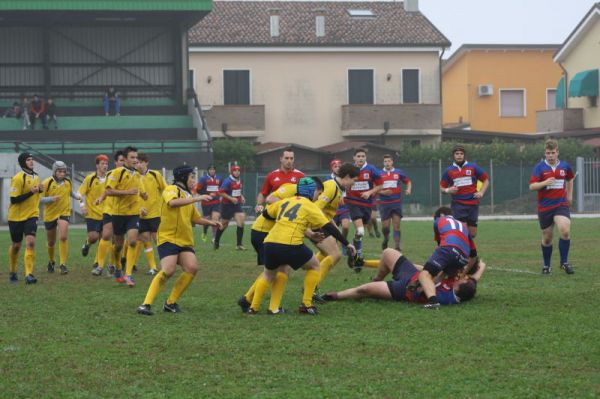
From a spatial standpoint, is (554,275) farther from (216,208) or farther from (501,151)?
(501,151)

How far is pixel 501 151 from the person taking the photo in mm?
50719

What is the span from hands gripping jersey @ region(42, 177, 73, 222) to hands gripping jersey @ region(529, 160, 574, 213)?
7.53m

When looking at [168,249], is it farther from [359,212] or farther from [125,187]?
[359,212]

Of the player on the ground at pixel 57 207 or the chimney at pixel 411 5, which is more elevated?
the chimney at pixel 411 5

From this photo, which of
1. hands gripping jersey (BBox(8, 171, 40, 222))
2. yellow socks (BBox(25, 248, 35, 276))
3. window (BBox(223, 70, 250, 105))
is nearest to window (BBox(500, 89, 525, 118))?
window (BBox(223, 70, 250, 105))

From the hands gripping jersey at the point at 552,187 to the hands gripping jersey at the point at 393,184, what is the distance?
258 inches

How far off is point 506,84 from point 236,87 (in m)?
22.9

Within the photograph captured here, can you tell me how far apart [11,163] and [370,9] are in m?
27.3

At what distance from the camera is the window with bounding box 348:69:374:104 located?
57312mm

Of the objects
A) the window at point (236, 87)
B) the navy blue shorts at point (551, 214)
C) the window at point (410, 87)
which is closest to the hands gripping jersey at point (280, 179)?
the navy blue shorts at point (551, 214)

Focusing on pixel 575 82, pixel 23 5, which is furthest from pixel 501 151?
pixel 23 5

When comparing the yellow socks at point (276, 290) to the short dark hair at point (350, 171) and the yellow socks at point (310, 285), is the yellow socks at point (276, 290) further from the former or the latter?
the short dark hair at point (350, 171)

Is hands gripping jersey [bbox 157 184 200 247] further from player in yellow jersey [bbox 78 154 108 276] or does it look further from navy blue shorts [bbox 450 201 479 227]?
navy blue shorts [bbox 450 201 479 227]

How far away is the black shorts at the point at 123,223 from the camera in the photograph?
17406mm
